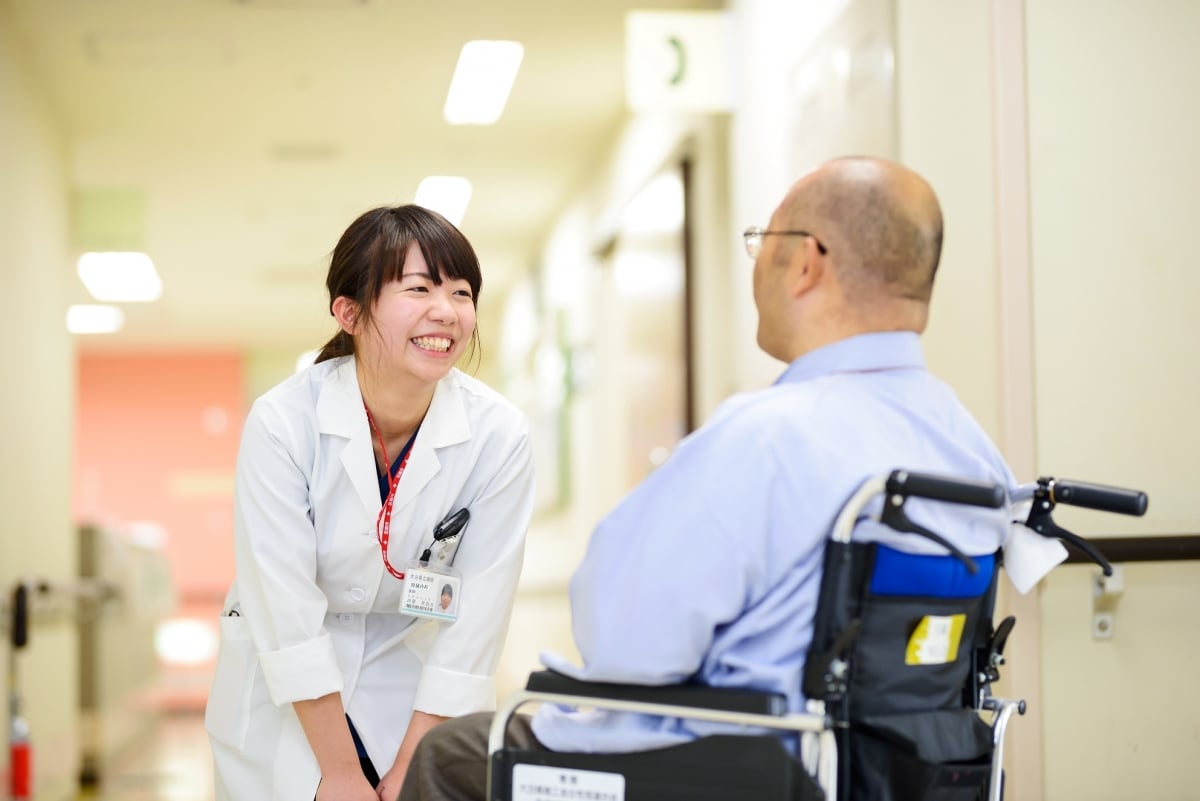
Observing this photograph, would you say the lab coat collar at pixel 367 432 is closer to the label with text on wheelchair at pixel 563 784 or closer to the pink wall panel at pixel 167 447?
the label with text on wheelchair at pixel 563 784

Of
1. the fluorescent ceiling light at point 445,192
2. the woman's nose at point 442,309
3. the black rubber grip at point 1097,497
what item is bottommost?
the black rubber grip at point 1097,497

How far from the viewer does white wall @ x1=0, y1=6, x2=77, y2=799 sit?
17.0 ft

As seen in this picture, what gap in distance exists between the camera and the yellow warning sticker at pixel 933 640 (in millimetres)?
1504

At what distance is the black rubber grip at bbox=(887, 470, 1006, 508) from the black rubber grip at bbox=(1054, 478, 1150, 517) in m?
0.21

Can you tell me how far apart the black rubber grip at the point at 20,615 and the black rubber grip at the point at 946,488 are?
3749 millimetres

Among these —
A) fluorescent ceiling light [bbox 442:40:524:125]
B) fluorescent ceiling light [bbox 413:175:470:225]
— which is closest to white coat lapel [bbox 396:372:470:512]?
fluorescent ceiling light [bbox 442:40:524:125]

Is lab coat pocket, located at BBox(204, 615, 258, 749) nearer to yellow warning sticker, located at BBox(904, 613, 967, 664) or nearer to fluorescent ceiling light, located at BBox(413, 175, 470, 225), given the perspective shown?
yellow warning sticker, located at BBox(904, 613, 967, 664)

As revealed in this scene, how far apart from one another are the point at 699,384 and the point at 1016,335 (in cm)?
265

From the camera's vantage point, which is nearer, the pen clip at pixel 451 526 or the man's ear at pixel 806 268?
the man's ear at pixel 806 268

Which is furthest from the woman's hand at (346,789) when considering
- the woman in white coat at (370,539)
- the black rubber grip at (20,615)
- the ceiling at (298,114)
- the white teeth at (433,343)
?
the ceiling at (298,114)

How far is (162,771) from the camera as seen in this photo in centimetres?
557

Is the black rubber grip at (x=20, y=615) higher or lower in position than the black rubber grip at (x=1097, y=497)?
lower

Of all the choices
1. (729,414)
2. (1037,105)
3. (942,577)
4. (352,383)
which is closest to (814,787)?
(942,577)

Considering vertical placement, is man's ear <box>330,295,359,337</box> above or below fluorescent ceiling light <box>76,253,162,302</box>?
below
